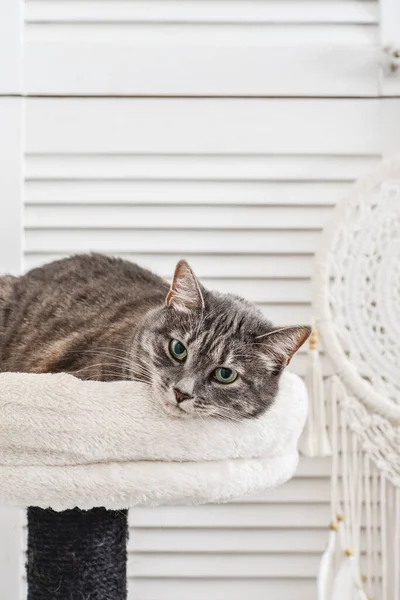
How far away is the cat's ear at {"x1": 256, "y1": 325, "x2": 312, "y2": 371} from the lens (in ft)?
3.55

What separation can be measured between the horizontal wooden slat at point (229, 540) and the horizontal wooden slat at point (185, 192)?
2.74 ft

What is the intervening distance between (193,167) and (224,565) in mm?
1019

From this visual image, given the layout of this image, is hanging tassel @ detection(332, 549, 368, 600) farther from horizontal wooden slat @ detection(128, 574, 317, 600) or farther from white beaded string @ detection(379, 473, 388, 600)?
horizontal wooden slat @ detection(128, 574, 317, 600)

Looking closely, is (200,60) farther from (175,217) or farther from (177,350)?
(177,350)

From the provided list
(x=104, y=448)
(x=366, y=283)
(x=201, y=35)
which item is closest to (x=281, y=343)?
(x=104, y=448)

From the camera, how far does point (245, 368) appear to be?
1.10 meters

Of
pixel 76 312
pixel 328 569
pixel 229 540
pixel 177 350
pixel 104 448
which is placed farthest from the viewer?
pixel 229 540

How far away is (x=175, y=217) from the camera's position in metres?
1.81

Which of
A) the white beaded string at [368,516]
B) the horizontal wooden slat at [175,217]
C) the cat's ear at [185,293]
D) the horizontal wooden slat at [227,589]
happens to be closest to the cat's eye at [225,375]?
the cat's ear at [185,293]

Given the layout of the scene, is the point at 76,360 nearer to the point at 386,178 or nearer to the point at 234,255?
the point at 234,255

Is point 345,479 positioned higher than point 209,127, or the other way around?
point 209,127

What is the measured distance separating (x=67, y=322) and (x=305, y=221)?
733mm

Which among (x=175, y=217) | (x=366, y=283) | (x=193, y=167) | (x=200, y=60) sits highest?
(x=200, y=60)

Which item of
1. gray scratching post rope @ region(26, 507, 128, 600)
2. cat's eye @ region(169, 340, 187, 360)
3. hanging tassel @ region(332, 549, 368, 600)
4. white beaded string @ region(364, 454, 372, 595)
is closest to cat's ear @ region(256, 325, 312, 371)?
cat's eye @ region(169, 340, 187, 360)
